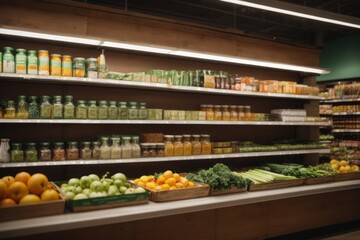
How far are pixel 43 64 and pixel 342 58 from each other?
796 centimetres

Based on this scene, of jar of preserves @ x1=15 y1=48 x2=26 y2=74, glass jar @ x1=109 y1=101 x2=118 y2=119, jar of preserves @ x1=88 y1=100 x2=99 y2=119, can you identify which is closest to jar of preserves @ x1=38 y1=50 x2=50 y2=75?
jar of preserves @ x1=15 y1=48 x2=26 y2=74

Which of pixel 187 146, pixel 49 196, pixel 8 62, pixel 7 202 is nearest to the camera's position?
pixel 7 202

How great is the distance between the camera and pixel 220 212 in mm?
3670

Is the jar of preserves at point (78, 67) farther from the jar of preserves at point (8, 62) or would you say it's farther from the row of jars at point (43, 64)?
the jar of preserves at point (8, 62)

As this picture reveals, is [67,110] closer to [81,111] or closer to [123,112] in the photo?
[81,111]

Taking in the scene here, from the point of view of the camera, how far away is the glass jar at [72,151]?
11.1 feet

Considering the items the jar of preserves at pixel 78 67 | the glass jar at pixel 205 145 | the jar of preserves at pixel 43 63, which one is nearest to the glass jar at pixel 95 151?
the jar of preserves at pixel 78 67

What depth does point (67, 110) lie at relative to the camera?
3324 millimetres

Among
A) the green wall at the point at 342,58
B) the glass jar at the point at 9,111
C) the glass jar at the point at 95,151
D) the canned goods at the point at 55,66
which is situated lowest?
the glass jar at the point at 95,151

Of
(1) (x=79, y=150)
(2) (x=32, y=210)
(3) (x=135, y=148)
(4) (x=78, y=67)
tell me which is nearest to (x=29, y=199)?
(2) (x=32, y=210)

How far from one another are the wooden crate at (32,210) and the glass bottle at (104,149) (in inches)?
33.0

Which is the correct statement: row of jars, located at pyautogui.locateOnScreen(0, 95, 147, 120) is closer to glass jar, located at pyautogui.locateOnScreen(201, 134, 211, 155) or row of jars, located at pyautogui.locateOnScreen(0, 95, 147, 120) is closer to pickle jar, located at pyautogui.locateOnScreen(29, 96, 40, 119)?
pickle jar, located at pyautogui.locateOnScreen(29, 96, 40, 119)

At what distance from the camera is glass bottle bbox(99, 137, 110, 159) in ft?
11.4

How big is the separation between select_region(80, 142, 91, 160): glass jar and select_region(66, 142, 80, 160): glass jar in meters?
0.05
